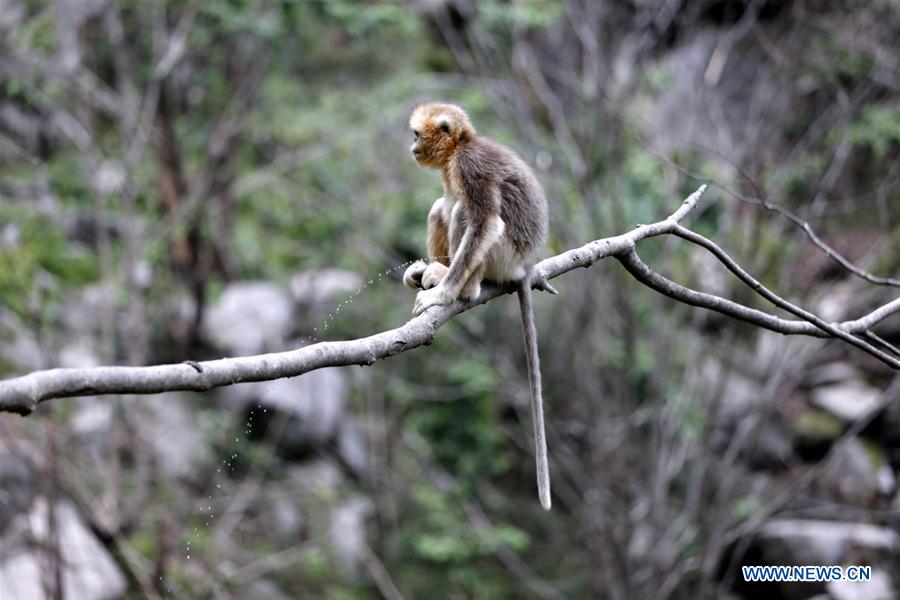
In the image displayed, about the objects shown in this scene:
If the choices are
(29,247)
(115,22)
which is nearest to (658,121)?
(115,22)

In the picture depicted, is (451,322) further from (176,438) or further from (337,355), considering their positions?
(337,355)

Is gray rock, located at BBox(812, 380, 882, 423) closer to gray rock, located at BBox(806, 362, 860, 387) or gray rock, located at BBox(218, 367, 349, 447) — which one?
gray rock, located at BBox(806, 362, 860, 387)

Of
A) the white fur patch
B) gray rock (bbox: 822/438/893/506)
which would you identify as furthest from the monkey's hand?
gray rock (bbox: 822/438/893/506)

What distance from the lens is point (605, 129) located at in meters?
9.78

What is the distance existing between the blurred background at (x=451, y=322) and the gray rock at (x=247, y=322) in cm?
4

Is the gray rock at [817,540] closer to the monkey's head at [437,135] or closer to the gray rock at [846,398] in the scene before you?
the gray rock at [846,398]

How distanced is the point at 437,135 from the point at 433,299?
0.97m

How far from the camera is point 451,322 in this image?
10367 mm

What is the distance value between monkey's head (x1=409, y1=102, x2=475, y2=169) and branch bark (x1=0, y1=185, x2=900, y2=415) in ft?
2.40

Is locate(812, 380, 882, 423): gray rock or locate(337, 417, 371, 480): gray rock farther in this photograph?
locate(337, 417, 371, 480): gray rock

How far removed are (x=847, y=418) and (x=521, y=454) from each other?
3.86 m

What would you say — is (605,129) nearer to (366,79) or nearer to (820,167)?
(820,167)

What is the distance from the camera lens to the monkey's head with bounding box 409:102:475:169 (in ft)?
13.8

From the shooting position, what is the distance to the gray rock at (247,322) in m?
12.4
